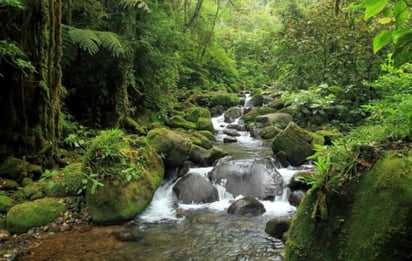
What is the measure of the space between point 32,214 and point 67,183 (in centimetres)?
80

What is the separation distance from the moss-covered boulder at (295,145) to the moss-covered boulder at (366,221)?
516cm

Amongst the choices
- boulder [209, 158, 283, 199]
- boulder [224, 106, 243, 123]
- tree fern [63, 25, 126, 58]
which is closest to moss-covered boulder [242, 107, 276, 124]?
boulder [224, 106, 243, 123]

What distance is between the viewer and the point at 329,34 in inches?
420

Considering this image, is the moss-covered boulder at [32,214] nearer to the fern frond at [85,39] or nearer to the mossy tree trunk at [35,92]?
the mossy tree trunk at [35,92]

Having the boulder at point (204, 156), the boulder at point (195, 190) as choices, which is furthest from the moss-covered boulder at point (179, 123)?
the boulder at point (195, 190)

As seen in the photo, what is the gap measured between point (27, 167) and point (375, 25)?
30.9 ft

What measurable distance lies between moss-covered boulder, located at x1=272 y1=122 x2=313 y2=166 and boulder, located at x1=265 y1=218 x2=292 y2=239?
3243 mm

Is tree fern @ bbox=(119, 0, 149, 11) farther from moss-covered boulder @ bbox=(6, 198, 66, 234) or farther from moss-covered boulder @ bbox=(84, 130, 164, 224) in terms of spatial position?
moss-covered boulder @ bbox=(6, 198, 66, 234)

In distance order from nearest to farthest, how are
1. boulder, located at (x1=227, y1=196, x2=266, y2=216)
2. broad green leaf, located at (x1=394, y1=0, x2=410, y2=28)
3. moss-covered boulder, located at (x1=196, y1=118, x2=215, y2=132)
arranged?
1. broad green leaf, located at (x1=394, y1=0, x2=410, y2=28)
2. boulder, located at (x1=227, y1=196, x2=266, y2=216)
3. moss-covered boulder, located at (x1=196, y1=118, x2=215, y2=132)

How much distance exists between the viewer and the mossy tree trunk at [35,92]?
5.39m

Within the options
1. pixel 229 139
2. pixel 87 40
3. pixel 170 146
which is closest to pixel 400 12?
pixel 87 40

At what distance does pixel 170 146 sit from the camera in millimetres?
7074

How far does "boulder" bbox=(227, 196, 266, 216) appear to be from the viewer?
Answer: 18.7 feet

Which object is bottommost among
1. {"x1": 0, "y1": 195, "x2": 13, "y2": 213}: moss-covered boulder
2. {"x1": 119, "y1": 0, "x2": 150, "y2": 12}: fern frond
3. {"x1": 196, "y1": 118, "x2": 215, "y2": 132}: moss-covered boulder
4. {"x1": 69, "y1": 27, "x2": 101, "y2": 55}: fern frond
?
{"x1": 0, "y1": 195, "x2": 13, "y2": 213}: moss-covered boulder
